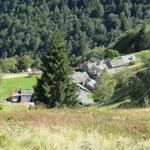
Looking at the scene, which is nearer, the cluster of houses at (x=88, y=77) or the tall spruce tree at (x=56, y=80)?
the tall spruce tree at (x=56, y=80)

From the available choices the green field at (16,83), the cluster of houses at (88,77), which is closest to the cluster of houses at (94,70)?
the cluster of houses at (88,77)

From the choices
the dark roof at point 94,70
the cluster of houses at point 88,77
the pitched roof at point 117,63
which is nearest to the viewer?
the cluster of houses at point 88,77

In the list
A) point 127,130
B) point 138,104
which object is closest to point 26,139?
point 127,130

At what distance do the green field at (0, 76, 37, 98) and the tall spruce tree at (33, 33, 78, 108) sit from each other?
62565mm

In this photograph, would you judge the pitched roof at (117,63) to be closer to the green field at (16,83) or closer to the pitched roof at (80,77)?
the pitched roof at (80,77)

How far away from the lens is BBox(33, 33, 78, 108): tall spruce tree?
142 feet

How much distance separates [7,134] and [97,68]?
114934mm

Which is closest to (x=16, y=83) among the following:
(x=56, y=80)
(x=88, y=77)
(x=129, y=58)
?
(x=88, y=77)

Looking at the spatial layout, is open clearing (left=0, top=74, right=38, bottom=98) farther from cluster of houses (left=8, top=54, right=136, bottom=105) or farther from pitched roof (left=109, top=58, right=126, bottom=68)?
pitched roof (left=109, top=58, right=126, bottom=68)

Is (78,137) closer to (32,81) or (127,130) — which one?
(127,130)

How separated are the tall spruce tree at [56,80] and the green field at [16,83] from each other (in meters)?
62.6

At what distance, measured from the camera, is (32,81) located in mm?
121188

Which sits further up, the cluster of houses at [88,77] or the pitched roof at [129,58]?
the pitched roof at [129,58]

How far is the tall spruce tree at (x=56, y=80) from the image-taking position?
142ft
